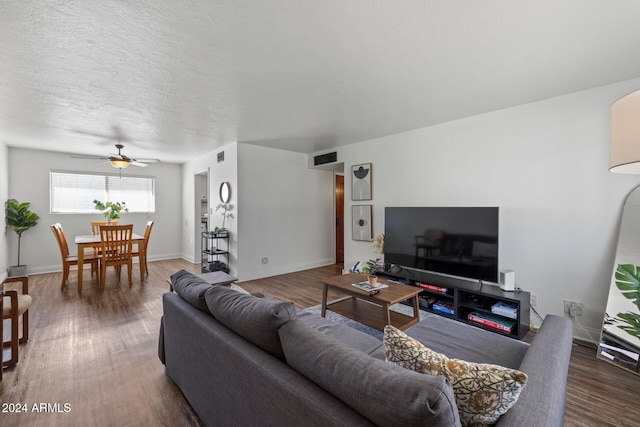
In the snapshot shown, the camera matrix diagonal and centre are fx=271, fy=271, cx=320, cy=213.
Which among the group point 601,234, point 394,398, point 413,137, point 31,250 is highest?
point 413,137

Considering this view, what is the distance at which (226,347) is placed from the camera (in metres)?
1.25

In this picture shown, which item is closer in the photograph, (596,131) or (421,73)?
(421,73)

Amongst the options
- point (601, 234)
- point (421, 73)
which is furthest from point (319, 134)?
point (601, 234)

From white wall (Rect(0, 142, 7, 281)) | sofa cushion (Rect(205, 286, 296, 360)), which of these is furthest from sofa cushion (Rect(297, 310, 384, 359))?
white wall (Rect(0, 142, 7, 281))

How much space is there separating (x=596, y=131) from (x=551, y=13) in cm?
156

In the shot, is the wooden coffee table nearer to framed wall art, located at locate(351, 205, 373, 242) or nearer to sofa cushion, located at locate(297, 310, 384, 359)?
sofa cushion, located at locate(297, 310, 384, 359)

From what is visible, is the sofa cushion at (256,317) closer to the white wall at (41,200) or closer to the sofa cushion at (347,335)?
the sofa cushion at (347,335)

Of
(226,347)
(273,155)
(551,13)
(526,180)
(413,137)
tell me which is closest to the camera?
(226,347)

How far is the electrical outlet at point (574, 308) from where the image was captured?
256 centimetres

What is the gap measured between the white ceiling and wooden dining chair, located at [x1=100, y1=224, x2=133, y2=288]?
1570 mm

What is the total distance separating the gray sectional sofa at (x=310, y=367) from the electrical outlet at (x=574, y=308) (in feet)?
5.05

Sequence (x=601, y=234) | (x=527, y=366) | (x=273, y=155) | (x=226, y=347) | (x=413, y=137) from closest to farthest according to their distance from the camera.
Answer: (x=527, y=366) → (x=226, y=347) → (x=601, y=234) → (x=413, y=137) → (x=273, y=155)

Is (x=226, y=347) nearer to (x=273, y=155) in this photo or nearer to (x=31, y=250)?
(x=273, y=155)

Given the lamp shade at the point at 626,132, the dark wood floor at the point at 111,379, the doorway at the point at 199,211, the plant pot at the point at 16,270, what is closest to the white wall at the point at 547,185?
the dark wood floor at the point at 111,379
